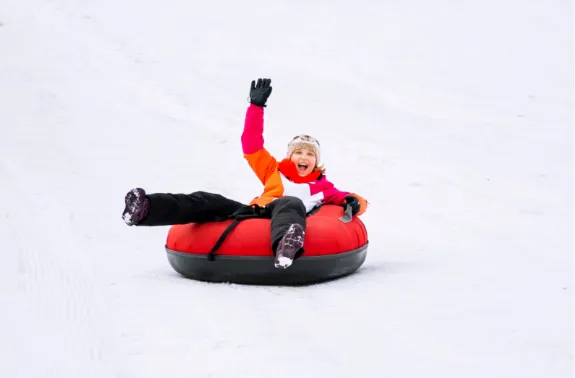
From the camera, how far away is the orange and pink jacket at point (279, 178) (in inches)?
174

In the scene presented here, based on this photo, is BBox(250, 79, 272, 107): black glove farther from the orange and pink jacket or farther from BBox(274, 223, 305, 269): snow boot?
BBox(274, 223, 305, 269): snow boot

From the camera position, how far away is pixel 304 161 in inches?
176

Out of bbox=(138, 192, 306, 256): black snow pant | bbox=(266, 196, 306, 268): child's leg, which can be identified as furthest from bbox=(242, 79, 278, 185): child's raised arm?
bbox=(266, 196, 306, 268): child's leg

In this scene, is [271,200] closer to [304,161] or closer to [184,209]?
[304,161]

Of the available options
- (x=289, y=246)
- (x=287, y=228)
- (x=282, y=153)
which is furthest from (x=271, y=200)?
(x=282, y=153)

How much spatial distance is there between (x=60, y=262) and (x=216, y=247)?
103 centimetres

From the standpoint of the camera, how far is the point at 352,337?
2.98 meters

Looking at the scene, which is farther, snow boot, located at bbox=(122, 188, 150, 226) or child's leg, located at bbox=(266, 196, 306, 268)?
snow boot, located at bbox=(122, 188, 150, 226)

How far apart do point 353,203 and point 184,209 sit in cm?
103

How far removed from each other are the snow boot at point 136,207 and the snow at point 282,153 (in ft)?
1.22

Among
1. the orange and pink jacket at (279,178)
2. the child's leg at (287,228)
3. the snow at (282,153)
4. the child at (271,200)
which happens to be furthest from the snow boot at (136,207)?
the orange and pink jacket at (279,178)

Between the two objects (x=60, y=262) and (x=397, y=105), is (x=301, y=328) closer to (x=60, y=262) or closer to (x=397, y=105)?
(x=60, y=262)

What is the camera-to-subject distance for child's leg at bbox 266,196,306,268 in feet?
11.7

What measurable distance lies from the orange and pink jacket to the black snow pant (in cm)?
36
